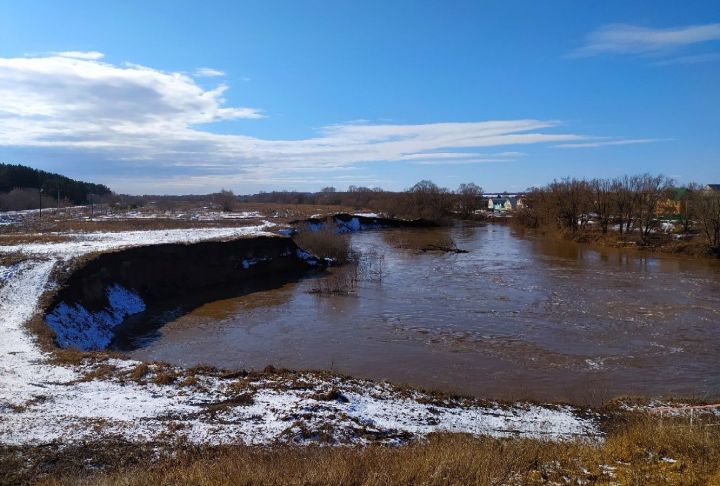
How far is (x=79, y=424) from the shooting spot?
9031mm

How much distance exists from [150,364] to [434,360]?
834 cm

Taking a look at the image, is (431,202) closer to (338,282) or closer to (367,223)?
(367,223)

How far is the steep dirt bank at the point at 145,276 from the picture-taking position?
19359mm

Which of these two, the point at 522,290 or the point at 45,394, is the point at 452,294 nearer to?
the point at 522,290

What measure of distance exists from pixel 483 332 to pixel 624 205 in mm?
47628

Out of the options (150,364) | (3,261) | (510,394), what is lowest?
(510,394)

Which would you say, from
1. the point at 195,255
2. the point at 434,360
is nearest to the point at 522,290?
the point at 434,360

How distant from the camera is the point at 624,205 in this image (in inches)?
2334

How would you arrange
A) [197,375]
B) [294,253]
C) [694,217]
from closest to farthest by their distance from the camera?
[197,375]
[294,253]
[694,217]

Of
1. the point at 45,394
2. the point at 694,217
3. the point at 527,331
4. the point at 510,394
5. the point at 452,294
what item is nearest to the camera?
the point at 45,394

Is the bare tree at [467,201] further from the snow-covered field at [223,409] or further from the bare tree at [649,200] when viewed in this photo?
the snow-covered field at [223,409]

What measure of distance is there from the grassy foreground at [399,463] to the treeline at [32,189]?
7045 cm

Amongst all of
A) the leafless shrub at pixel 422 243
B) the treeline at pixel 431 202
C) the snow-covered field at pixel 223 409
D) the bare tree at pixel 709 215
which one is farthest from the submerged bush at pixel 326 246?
the treeline at pixel 431 202

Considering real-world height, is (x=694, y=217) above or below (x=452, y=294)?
above
